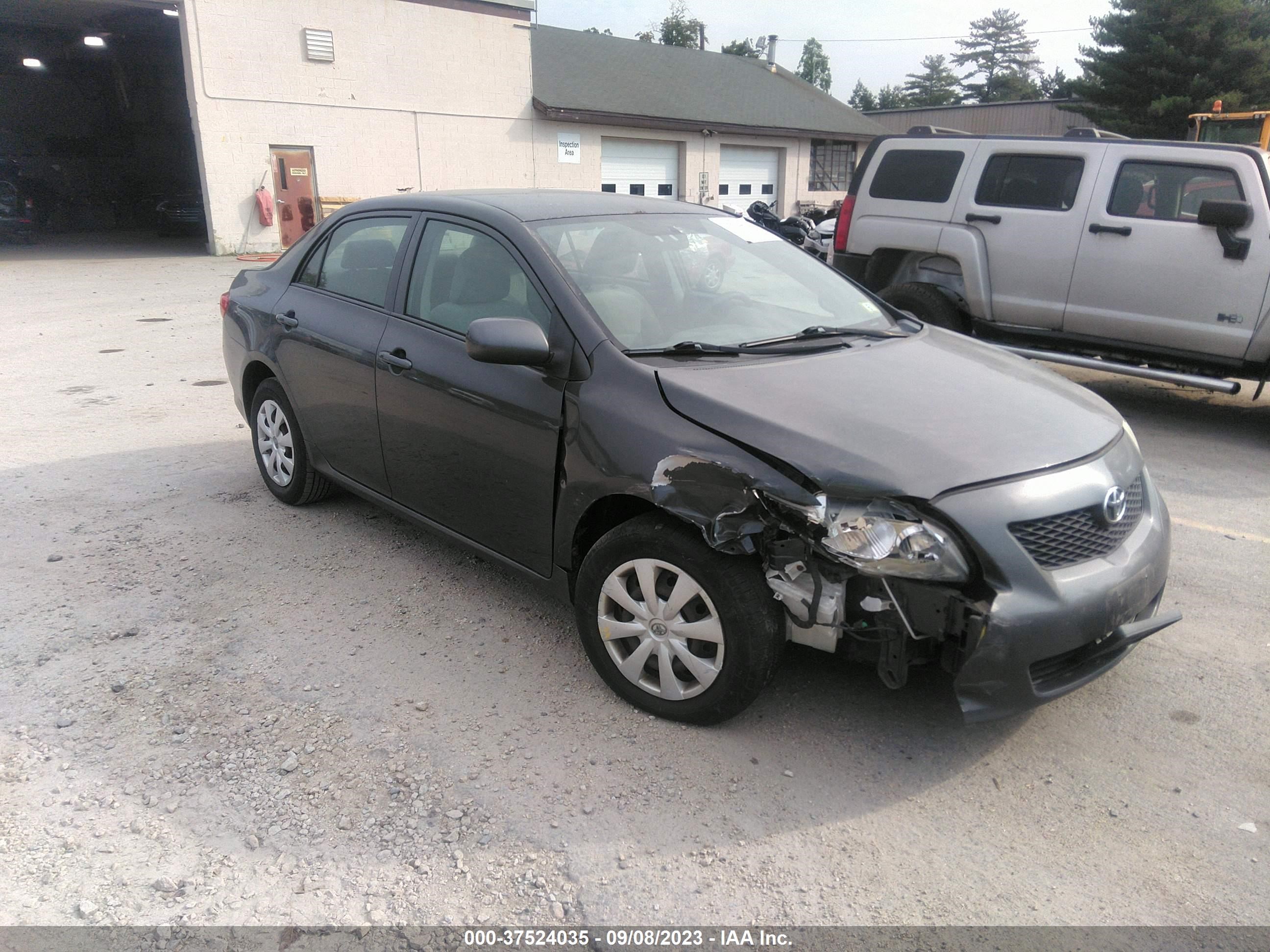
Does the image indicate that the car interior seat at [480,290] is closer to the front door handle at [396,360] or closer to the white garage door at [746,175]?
the front door handle at [396,360]

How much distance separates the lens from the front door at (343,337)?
13.9 ft

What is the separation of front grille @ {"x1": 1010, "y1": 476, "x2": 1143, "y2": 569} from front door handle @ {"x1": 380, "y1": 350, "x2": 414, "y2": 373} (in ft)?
8.23

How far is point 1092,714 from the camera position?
323 centimetres

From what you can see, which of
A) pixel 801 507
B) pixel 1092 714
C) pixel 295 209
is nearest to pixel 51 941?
pixel 801 507

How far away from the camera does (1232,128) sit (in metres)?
18.9

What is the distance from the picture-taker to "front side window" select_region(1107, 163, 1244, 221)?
6.70 metres

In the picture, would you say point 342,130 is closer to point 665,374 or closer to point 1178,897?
point 665,374

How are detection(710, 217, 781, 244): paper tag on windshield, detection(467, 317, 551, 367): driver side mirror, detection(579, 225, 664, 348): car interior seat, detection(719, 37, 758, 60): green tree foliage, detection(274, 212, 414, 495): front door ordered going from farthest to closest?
1. detection(719, 37, 758, 60): green tree foliage
2. detection(710, 217, 781, 244): paper tag on windshield
3. detection(274, 212, 414, 495): front door
4. detection(579, 225, 664, 348): car interior seat
5. detection(467, 317, 551, 367): driver side mirror

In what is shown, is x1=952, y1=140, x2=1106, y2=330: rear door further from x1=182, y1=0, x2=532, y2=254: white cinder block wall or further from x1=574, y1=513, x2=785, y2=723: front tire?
x1=182, y1=0, x2=532, y2=254: white cinder block wall

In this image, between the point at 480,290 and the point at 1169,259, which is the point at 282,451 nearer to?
the point at 480,290

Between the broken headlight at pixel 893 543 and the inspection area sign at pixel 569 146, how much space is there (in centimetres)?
2452

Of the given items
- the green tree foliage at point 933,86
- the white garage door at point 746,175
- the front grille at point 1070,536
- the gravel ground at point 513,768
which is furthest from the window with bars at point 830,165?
the green tree foliage at point 933,86

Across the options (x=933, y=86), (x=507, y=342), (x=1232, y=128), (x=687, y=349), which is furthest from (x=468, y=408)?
(x=933, y=86)

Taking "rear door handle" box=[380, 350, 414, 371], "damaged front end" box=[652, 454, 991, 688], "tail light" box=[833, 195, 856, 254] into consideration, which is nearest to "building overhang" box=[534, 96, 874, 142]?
"tail light" box=[833, 195, 856, 254]
